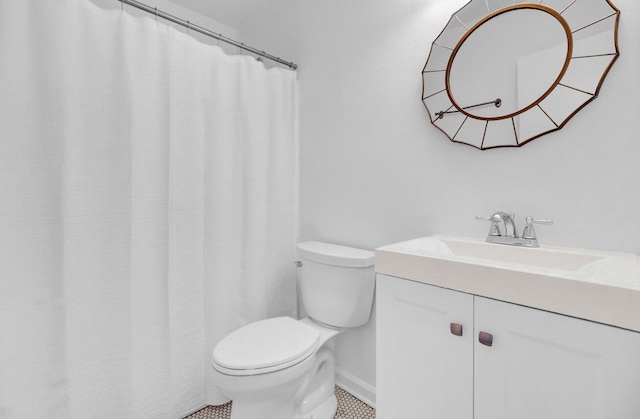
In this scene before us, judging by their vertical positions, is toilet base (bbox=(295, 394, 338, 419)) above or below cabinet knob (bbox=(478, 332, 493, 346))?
below

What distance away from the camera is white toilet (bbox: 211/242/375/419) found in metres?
1.11

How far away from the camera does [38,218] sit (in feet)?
3.45

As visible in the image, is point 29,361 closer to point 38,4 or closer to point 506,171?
point 38,4

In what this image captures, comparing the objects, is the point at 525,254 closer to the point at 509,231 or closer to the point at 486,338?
the point at 509,231

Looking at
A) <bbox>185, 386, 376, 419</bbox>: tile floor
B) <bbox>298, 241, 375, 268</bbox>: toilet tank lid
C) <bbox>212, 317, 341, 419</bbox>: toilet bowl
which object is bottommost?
<bbox>185, 386, 376, 419</bbox>: tile floor

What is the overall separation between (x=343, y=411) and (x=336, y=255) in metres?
0.81

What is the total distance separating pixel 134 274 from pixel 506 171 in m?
1.54

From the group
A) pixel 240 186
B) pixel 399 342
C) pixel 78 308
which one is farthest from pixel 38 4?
pixel 399 342

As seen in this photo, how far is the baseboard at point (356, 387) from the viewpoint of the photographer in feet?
5.07

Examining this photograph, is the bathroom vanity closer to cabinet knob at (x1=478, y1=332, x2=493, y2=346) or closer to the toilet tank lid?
cabinet knob at (x1=478, y1=332, x2=493, y2=346)

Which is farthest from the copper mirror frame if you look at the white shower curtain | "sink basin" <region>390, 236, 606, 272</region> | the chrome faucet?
the white shower curtain

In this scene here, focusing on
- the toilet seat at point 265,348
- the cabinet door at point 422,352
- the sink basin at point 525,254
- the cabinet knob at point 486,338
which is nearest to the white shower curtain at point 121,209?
the toilet seat at point 265,348

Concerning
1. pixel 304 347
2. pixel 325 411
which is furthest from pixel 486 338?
pixel 325 411

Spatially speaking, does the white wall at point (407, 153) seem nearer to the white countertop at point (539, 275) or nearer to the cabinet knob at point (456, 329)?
the white countertop at point (539, 275)
